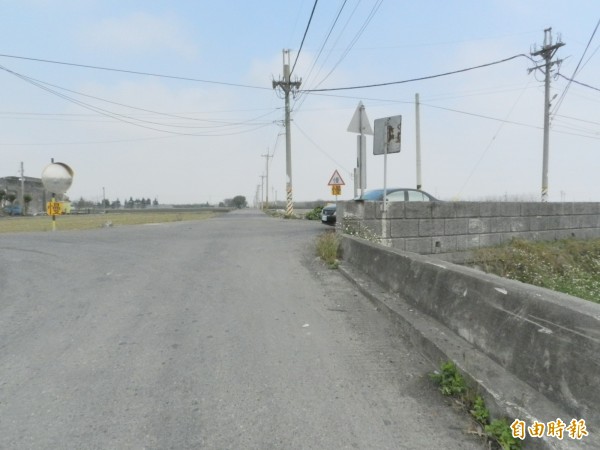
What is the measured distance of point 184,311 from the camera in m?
5.54

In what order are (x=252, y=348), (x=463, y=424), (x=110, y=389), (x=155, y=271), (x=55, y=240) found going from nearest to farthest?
(x=463, y=424) → (x=110, y=389) → (x=252, y=348) → (x=155, y=271) → (x=55, y=240)

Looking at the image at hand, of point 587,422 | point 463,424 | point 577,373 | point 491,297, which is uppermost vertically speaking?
point 491,297

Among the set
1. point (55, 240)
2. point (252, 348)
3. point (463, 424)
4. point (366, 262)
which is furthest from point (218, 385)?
point (55, 240)

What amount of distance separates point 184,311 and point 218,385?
7.38 ft

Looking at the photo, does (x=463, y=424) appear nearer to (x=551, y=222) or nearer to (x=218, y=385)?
(x=218, y=385)

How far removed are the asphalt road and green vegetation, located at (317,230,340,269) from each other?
1.24 m

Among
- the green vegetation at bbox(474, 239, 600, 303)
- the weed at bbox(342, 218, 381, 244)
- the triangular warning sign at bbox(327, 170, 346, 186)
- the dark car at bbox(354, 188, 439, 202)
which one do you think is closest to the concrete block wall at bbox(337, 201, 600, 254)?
the weed at bbox(342, 218, 381, 244)

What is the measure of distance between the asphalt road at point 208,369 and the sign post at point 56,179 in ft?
30.5

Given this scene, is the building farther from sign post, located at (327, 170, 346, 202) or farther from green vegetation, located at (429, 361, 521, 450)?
green vegetation, located at (429, 361, 521, 450)

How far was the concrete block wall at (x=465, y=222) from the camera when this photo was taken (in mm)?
9945

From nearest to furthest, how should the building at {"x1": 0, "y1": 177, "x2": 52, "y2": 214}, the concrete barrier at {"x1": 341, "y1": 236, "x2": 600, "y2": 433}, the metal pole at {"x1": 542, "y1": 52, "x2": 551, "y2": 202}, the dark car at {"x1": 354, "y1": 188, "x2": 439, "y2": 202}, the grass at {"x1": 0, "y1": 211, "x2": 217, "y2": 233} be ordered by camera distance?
the concrete barrier at {"x1": 341, "y1": 236, "x2": 600, "y2": 433}
the dark car at {"x1": 354, "y1": 188, "x2": 439, "y2": 202}
the grass at {"x1": 0, "y1": 211, "x2": 217, "y2": 233}
the metal pole at {"x1": 542, "y1": 52, "x2": 551, "y2": 202}
the building at {"x1": 0, "y1": 177, "x2": 52, "y2": 214}

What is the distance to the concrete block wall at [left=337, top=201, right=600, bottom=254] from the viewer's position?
32.6 ft

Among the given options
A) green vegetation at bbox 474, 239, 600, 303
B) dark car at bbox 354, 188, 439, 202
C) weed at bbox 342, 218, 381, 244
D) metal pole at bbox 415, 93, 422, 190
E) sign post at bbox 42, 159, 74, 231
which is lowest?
green vegetation at bbox 474, 239, 600, 303

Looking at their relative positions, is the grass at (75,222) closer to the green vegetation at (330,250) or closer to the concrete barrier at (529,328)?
the green vegetation at (330,250)
